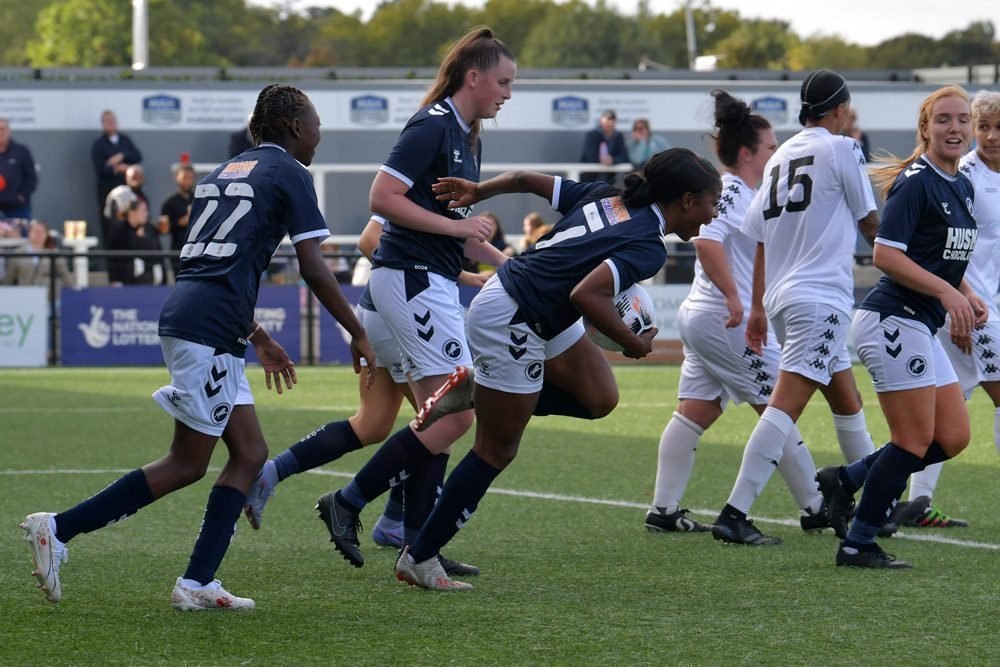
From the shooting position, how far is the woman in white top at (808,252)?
685 centimetres

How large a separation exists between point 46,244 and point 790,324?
15.9m

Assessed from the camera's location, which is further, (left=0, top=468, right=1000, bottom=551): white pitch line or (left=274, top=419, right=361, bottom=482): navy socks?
(left=0, top=468, right=1000, bottom=551): white pitch line

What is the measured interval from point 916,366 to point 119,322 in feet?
49.1

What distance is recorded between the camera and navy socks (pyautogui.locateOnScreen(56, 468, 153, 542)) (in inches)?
211

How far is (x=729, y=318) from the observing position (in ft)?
24.4

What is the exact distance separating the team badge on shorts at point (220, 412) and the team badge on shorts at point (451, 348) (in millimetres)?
1179

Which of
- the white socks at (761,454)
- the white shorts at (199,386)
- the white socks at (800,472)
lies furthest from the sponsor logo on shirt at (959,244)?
the white shorts at (199,386)

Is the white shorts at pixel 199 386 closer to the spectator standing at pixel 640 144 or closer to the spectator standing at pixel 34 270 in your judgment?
the spectator standing at pixel 34 270

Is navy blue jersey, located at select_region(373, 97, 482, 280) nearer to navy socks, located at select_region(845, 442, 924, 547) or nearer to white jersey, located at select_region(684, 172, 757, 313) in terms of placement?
white jersey, located at select_region(684, 172, 757, 313)

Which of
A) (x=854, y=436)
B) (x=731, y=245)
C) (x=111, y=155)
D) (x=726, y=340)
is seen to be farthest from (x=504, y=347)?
(x=111, y=155)

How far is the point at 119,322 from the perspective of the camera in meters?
19.7

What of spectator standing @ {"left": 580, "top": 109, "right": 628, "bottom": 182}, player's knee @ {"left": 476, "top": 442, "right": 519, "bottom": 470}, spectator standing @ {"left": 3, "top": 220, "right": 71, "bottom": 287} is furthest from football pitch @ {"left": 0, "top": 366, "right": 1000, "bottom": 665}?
spectator standing @ {"left": 580, "top": 109, "right": 628, "bottom": 182}

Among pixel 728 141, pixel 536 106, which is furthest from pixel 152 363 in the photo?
pixel 728 141

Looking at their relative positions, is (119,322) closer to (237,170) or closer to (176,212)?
(176,212)
